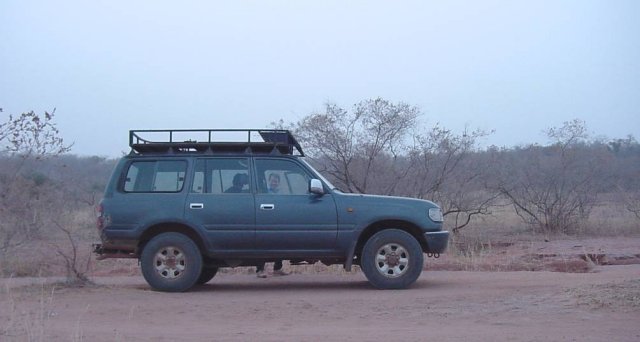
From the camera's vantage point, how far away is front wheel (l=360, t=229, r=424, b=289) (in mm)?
11242

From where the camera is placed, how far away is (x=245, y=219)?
11.2 m

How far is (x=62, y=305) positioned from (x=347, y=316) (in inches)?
146

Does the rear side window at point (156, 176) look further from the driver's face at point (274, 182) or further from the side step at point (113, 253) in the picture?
the driver's face at point (274, 182)

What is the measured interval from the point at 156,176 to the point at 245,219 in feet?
4.81

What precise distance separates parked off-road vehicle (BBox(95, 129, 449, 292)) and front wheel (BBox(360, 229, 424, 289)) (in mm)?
14

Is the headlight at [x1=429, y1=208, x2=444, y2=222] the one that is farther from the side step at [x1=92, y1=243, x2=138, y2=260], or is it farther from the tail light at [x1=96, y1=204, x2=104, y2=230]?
the tail light at [x1=96, y1=204, x2=104, y2=230]

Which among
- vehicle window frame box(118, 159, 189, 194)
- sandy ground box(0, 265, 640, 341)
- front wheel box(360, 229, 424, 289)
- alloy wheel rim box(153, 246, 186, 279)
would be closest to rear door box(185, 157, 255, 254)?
vehicle window frame box(118, 159, 189, 194)

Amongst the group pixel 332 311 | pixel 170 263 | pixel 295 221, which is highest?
pixel 295 221

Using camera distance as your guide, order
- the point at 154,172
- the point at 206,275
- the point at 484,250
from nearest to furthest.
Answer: the point at 154,172 → the point at 206,275 → the point at 484,250

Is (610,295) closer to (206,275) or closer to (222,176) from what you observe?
(222,176)

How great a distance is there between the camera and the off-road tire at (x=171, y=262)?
11234 millimetres

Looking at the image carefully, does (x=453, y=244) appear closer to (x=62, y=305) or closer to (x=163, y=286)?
(x=163, y=286)

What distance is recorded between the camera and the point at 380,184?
813 inches

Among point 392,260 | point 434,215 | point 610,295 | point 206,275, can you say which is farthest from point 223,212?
point 610,295
